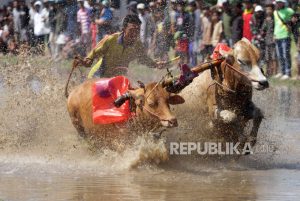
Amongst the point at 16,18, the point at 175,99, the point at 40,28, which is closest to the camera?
the point at 175,99

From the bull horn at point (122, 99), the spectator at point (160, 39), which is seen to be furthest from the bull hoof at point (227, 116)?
the spectator at point (160, 39)

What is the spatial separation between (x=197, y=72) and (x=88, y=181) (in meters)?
1.74

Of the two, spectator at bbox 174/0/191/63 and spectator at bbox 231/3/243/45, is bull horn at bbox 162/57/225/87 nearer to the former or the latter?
spectator at bbox 231/3/243/45

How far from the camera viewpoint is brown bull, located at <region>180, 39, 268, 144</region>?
10352 millimetres

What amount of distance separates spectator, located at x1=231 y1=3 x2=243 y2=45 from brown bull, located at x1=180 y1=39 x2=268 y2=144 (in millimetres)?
10266

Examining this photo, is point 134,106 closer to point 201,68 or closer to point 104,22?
point 201,68

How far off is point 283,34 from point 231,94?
9.83 metres

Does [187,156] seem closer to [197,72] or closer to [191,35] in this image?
[197,72]

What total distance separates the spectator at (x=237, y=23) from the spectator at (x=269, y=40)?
0.63 meters

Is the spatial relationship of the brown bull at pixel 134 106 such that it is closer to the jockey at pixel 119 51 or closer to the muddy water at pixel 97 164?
the muddy water at pixel 97 164

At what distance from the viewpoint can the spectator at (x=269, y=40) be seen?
20391mm

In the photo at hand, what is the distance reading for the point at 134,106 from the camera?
400 inches

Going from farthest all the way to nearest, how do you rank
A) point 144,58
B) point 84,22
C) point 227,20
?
point 84,22, point 227,20, point 144,58

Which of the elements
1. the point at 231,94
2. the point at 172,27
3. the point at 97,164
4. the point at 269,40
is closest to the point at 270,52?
the point at 269,40
